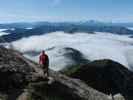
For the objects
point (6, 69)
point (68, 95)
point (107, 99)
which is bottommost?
point (107, 99)

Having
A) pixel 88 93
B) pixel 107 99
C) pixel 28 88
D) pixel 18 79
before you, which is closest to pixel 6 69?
pixel 18 79

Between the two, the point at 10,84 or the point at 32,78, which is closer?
the point at 10,84

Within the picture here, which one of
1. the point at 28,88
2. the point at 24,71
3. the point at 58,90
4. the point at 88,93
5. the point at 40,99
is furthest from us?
the point at 88,93

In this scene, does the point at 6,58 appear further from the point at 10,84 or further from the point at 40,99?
the point at 40,99

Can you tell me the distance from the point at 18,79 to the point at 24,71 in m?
3.68

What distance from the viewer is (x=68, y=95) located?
115 feet

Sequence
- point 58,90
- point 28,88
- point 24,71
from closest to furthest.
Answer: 1. point 28,88
2. point 58,90
3. point 24,71

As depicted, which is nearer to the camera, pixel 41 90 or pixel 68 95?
pixel 41 90

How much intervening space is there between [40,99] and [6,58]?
45.8 feet

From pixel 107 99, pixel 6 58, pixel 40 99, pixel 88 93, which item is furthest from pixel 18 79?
pixel 107 99

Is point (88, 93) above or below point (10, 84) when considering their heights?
below

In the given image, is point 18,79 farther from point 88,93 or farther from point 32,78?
point 88,93

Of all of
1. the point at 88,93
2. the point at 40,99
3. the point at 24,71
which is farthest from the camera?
the point at 88,93

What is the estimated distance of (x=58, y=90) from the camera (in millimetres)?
34625
